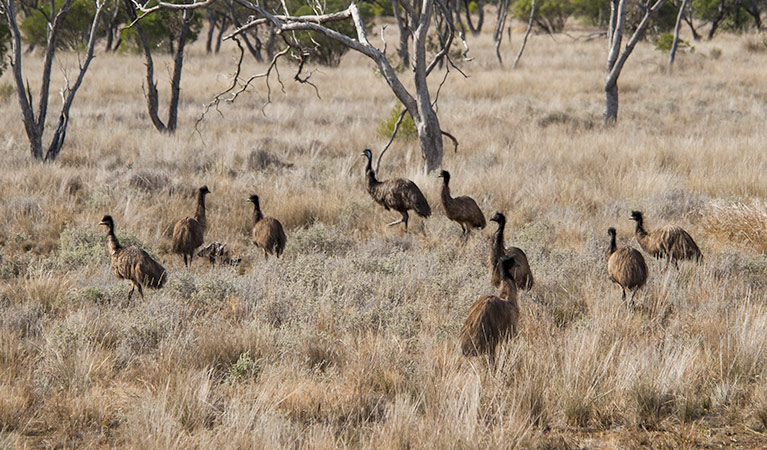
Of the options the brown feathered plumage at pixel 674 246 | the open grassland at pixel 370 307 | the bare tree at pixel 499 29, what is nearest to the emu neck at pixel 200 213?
the open grassland at pixel 370 307

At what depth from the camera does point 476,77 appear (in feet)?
70.8

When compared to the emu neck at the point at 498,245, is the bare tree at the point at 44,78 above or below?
above

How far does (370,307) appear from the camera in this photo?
532cm

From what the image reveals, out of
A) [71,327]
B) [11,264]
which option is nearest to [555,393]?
[71,327]

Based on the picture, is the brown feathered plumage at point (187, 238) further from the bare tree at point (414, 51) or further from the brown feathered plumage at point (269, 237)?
the bare tree at point (414, 51)

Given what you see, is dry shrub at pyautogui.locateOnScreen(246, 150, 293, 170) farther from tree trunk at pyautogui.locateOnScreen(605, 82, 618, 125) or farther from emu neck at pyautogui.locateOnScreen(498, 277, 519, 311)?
tree trunk at pyautogui.locateOnScreen(605, 82, 618, 125)

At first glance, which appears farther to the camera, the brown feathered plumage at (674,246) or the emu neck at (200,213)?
the emu neck at (200,213)

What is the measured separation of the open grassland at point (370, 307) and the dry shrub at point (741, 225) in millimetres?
25

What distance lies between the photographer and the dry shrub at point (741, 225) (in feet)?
22.0

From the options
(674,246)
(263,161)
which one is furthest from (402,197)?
(263,161)

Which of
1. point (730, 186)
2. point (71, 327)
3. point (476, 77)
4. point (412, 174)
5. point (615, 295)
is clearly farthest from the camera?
point (476, 77)

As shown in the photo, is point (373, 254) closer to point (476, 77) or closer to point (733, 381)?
point (733, 381)

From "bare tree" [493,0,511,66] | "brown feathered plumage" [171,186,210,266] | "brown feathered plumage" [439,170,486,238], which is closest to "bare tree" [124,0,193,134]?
"brown feathered plumage" [171,186,210,266]

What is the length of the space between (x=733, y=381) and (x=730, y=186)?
5572 millimetres
